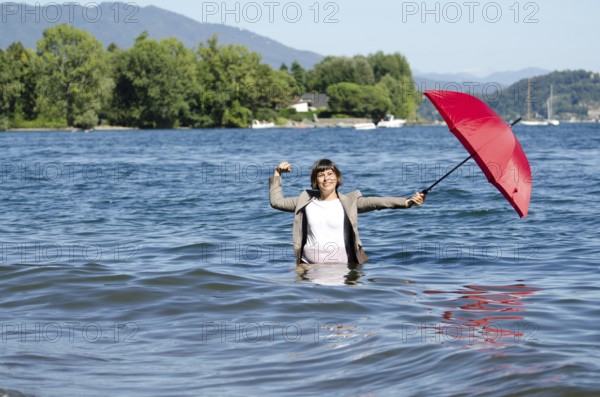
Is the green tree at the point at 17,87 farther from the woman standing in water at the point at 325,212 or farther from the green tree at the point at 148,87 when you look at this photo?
the woman standing in water at the point at 325,212

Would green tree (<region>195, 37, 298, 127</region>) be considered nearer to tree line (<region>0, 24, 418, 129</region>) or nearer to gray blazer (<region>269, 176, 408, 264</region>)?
tree line (<region>0, 24, 418, 129</region>)

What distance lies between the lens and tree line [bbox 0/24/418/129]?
115m

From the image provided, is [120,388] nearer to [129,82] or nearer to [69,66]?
[69,66]

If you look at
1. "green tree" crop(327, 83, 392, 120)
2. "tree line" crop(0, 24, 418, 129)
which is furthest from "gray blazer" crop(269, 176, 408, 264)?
"green tree" crop(327, 83, 392, 120)

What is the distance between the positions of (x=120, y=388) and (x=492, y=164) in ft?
15.8

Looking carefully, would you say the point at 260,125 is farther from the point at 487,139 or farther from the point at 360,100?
the point at 487,139

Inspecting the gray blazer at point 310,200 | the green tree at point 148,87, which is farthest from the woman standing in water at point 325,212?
the green tree at point 148,87

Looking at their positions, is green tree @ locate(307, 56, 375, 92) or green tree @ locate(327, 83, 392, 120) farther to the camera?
green tree @ locate(307, 56, 375, 92)

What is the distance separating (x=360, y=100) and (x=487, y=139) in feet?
503

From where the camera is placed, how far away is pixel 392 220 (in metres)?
17.4

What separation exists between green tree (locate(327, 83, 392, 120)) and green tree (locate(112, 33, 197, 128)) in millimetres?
42835

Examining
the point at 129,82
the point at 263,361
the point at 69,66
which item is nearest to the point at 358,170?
the point at 263,361

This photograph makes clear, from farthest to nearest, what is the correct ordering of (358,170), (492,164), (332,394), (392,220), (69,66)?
(69,66) → (358,170) → (392,220) → (492,164) → (332,394)

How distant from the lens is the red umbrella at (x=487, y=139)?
9.35 meters
